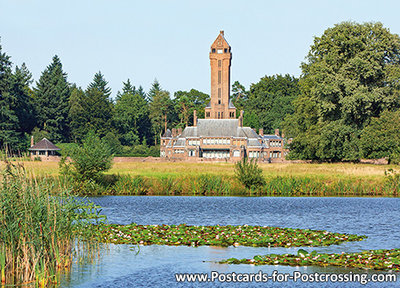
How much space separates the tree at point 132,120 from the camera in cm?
14388

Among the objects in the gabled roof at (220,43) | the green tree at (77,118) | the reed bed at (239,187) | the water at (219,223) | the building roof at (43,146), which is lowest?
the water at (219,223)

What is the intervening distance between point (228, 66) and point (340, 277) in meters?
→ 126

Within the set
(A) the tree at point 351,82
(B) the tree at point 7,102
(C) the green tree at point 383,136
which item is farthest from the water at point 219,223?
(B) the tree at point 7,102

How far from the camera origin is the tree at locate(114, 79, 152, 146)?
144m

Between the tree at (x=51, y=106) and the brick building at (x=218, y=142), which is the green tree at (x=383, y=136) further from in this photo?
the tree at (x=51, y=106)

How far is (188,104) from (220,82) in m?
22.2

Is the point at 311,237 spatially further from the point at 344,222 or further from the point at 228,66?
the point at 228,66

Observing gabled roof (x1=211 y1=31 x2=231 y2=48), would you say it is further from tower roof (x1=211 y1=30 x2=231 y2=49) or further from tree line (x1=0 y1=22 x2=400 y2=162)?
tree line (x1=0 y1=22 x2=400 y2=162)

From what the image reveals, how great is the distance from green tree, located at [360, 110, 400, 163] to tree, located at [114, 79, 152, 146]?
3276 inches

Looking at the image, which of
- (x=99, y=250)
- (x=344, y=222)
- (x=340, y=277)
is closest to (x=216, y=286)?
(x=340, y=277)

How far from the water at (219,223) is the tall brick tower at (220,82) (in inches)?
3782

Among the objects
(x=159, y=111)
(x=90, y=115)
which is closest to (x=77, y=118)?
(x=90, y=115)

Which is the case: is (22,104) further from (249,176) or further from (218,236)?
(218,236)

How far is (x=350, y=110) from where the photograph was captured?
67.3 m
